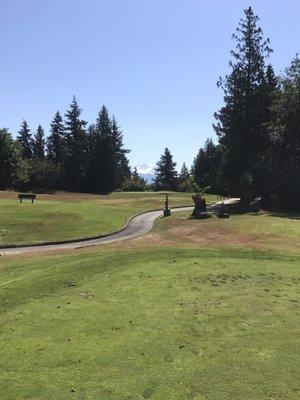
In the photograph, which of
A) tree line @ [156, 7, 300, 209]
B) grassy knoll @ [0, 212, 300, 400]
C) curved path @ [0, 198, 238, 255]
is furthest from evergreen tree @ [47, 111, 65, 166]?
grassy knoll @ [0, 212, 300, 400]

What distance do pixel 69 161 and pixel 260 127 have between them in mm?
52073

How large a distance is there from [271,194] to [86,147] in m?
59.1

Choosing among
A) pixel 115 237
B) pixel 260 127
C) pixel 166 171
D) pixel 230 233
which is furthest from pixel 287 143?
pixel 166 171

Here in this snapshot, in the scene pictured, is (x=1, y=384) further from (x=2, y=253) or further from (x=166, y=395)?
(x=2, y=253)

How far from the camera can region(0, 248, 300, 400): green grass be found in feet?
24.1

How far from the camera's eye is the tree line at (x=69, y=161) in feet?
291

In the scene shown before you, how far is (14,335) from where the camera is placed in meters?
9.43

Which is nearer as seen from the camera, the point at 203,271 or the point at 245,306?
the point at 245,306

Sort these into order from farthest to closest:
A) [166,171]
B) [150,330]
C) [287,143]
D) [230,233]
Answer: [166,171], [287,143], [230,233], [150,330]

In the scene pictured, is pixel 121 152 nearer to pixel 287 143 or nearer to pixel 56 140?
pixel 56 140

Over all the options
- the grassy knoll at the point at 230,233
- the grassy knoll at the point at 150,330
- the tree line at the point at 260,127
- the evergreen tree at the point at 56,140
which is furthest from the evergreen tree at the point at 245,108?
the evergreen tree at the point at 56,140

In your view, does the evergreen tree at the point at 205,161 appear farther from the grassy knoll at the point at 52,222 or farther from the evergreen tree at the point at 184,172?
the grassy knoll at the point at 52,222

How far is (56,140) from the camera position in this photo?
116 m

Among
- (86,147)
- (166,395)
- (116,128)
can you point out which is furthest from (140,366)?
Answer: (116,128)
